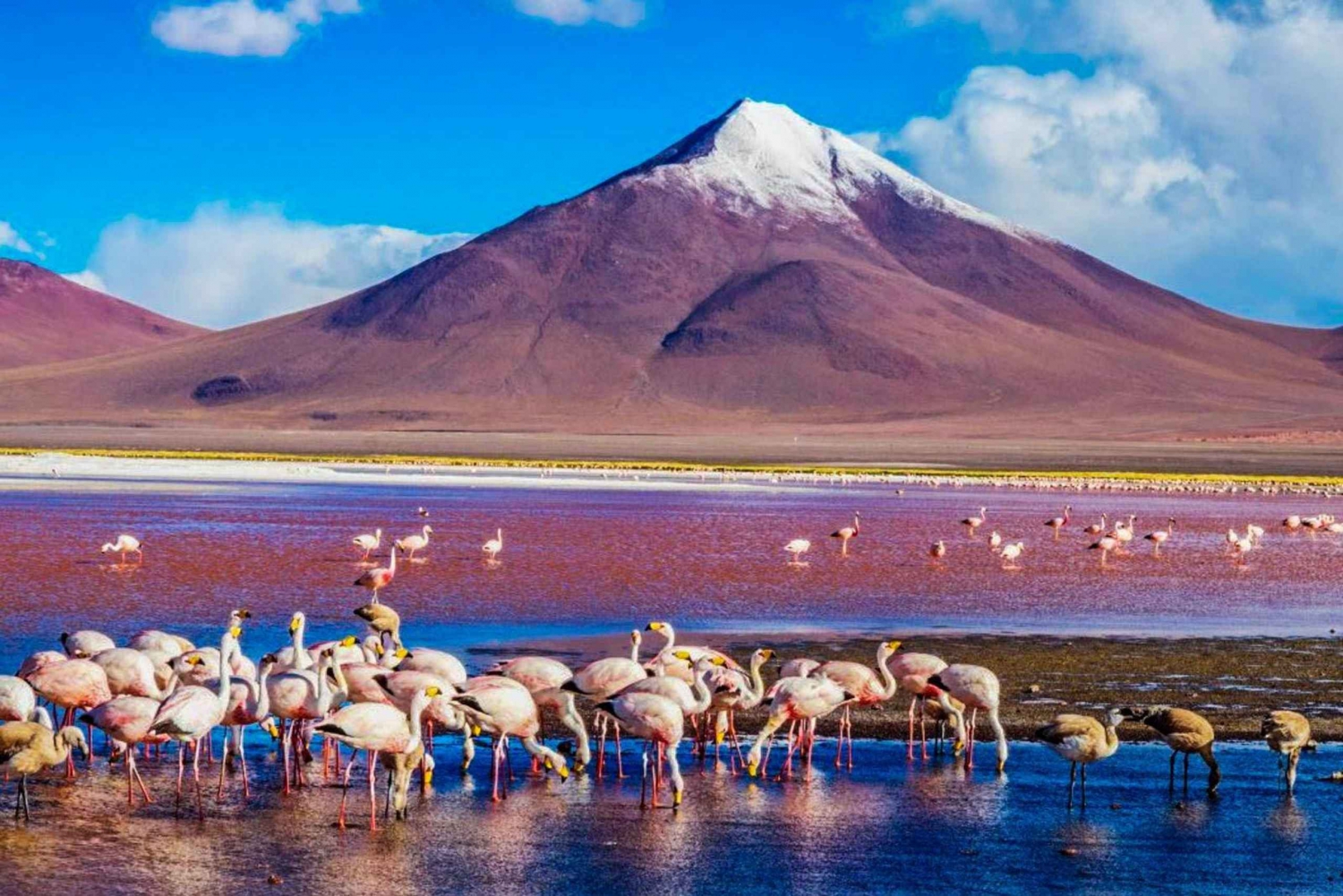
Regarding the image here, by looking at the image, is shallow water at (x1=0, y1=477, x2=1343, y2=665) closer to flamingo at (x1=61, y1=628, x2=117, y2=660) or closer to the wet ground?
the wet ground

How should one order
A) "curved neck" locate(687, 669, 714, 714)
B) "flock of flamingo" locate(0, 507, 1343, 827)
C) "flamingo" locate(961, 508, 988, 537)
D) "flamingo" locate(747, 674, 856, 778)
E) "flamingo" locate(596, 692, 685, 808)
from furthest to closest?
1. "flamingo" locate(961, 508, 988, 537)
2. "flamingo" locate(747, 674, 856, 778)
3. "curved neck" locate(687, 669, 714, 714)
4. "flamingo" locate(596, 692, 685, 808)
5. "flock of flamingo" locate(0, 507, 1343, 827)

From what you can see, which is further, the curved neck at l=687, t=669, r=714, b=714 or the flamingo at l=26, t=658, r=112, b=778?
the curved neck at l=687, t=669, r=714, b=714

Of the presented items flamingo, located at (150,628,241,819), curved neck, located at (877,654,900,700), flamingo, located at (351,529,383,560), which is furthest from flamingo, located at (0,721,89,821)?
flamingo, located at (351,529,383,560)

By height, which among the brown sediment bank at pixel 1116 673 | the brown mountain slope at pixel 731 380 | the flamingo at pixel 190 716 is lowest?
the brown sediment bank at pixel 1116 673

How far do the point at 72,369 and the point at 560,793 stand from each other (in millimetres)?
196443

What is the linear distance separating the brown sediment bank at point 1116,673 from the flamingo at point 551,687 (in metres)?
1.97

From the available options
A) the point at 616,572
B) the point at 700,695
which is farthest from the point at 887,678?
the point at 616,572

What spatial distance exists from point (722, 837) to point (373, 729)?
230cm

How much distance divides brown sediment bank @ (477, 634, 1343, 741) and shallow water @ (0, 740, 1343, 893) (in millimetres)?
1751

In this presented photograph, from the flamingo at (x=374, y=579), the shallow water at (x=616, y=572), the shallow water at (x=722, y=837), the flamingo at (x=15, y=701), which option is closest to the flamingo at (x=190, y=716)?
the shallow water at (x=722, y=837)

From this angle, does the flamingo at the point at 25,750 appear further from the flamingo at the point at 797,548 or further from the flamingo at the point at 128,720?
the flamingo at the point at 797,548

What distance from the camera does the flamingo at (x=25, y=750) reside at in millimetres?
10820

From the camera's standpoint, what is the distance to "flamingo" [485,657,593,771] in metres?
12.8

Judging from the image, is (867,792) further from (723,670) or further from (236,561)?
(236,561)
